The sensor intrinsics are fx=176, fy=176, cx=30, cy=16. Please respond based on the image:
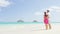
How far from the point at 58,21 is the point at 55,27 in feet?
0.48

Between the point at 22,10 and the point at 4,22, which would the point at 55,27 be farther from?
the point at 4,22

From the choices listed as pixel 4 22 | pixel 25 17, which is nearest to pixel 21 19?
pixel 25 17

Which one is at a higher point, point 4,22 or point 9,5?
point 9,5

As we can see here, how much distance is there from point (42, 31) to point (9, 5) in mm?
540

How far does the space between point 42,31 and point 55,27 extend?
26 centimetres

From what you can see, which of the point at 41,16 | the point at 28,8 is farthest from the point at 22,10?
the point at 41,16

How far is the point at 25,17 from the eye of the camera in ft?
7.41

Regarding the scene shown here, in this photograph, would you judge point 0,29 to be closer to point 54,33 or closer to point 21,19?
point 21,19

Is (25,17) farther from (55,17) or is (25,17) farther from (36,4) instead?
(55,17)

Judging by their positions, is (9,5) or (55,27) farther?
(55,27)

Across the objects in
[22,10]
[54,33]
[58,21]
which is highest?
[22,10]

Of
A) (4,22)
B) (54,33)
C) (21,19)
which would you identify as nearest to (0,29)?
(4,22)

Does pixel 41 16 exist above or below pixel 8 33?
above

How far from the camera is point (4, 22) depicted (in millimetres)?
2209
